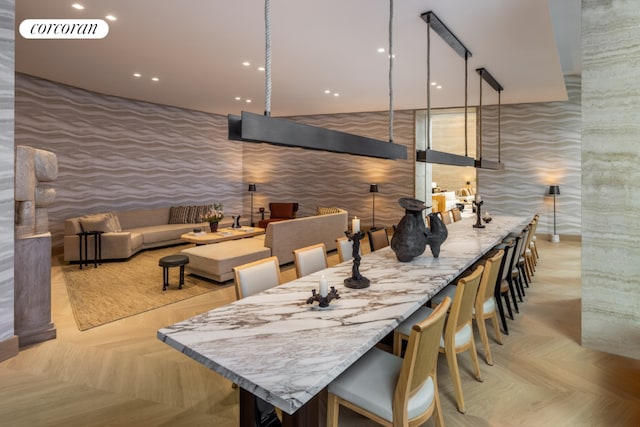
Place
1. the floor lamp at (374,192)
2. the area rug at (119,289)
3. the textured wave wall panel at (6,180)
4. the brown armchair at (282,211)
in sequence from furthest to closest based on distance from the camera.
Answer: the brown armchair at (282,211) → the floor lamp at (374,192) → the area rug at (119,289) → the textured wave wall panel at (6,180)

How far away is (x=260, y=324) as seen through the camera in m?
1.70

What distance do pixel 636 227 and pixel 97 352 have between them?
4.51 m

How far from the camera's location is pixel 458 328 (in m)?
2.23

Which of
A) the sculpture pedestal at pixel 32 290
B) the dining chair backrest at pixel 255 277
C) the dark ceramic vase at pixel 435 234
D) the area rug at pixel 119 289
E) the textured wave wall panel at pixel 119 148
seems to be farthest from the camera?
the textured wave wall panel at pixel 119 148

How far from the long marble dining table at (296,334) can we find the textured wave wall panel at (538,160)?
6.87m

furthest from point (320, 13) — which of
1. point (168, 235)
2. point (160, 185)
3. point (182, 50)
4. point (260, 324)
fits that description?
point (160, 185)

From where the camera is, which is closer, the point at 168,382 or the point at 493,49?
the point at 168,382

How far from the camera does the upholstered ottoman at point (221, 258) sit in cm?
479

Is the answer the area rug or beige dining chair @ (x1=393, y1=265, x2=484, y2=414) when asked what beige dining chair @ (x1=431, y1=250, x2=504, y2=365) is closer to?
beige dining chair @ (x1=393, y1=265, x2=484, y2=414)

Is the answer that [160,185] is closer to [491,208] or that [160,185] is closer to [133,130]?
[133,130]

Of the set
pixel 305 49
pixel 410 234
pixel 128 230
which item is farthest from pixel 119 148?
pixel 410 234

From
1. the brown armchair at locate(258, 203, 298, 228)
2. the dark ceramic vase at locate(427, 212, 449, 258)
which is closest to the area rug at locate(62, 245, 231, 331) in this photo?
the dark ceramic vase at locate(427, 212, 449, 258)

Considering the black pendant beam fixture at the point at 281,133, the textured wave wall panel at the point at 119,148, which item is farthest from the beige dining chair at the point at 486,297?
the textured wave wall panel at the point at 119,148

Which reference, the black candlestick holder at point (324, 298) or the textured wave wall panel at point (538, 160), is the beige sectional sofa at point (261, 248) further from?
the textured wave wall panel at point (538, 160)
